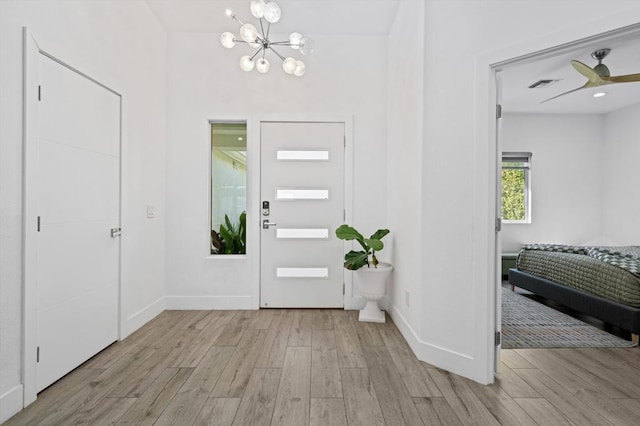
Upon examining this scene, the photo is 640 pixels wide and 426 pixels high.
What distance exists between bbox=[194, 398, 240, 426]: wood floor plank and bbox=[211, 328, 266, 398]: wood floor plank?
5 cm

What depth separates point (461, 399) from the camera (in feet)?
6.37

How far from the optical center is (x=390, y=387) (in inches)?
81.2

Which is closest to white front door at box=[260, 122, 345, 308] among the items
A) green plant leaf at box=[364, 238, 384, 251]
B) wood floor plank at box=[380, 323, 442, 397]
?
green plant leaf at box=[364, 238, 384, 251]

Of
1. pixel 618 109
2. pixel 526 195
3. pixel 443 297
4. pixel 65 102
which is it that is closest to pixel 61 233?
pixel 65 102

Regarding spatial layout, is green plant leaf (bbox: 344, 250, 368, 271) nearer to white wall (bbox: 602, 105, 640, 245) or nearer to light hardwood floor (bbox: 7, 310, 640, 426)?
light hardwood floor (bbox: 7, 310, 640, 426)

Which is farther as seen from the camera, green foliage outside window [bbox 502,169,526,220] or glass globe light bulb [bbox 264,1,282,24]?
green foliage outside window [bbox 502,169,526,220]

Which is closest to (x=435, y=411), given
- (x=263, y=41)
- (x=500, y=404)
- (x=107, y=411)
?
(x=500, y=404)

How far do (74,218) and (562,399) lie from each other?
334cm

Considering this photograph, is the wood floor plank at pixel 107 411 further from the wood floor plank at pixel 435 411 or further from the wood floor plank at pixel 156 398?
the wood floor plank at pixel 435 411

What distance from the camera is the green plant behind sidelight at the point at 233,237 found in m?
3.72

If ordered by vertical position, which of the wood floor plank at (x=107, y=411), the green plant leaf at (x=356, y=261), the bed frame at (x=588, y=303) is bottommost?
the wood floor plank at (x=107, y=411)

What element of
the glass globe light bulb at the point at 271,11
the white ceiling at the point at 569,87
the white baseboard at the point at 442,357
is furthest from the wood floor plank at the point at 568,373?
the glass globe light bulb at the point at 271,11

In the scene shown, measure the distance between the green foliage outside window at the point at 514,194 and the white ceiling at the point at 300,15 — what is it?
143 inches

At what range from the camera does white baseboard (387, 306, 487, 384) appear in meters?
2.20
